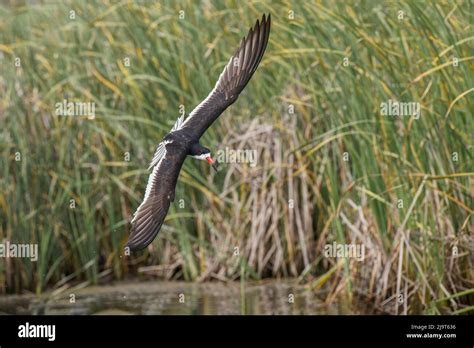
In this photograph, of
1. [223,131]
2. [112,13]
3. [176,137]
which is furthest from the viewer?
[112,13]

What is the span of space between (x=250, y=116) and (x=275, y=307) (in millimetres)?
1892

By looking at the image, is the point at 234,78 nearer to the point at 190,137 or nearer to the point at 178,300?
the point at 190,137

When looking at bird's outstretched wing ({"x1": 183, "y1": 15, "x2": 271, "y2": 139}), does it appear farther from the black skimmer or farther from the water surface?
the water surface

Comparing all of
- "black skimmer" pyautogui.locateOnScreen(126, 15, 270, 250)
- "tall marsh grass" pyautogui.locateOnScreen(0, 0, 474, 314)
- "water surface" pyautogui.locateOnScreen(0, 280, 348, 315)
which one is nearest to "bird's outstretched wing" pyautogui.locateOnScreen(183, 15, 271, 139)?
"black skimmer" pyautogui.locateOnScreen(126, 15, 270, 250)

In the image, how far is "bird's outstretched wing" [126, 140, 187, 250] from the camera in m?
7.17

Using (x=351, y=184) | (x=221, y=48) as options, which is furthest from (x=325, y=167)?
(x=221, y=48)

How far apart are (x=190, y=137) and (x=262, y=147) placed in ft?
8.99

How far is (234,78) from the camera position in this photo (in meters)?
7.64

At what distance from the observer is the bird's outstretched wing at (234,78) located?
7543 mm

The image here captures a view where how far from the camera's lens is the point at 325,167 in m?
9.77

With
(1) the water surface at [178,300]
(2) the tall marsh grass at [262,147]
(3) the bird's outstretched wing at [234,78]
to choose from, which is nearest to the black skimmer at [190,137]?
(3) the bird's outstretched wing at [234,78]

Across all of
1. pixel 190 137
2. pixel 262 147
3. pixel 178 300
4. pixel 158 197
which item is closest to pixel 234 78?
pixel 190 137
